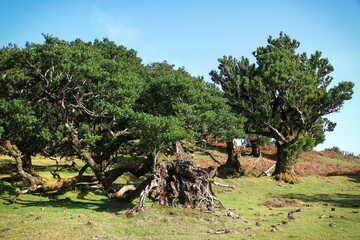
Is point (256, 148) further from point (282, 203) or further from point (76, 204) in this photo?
point (76, 204)

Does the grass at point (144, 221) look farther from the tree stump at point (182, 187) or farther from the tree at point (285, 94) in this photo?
the tree at point (285, 94)

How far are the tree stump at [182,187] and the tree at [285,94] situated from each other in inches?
694

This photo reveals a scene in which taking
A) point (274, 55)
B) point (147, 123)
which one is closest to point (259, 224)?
point (147, 123)

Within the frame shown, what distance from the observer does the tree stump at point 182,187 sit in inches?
567

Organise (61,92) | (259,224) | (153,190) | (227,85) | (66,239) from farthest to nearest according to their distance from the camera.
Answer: (227,85), (61,92), (153,190), (259,224), (66,239)

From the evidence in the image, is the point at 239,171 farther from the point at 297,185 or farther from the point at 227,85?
the point at 227,85

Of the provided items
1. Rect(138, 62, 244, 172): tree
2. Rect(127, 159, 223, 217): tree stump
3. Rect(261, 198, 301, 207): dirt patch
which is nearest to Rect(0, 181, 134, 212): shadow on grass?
Rect(127, 159, 223, 217): tree stump

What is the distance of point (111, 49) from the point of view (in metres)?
26.7

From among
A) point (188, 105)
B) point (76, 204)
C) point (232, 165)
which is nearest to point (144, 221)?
point (76, 204)

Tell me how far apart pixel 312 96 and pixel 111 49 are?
22779 mm

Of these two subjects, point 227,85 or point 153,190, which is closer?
point 153,190

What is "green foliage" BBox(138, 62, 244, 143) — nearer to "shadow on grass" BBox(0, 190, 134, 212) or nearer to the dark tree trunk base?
"shadow on grass" BBox(0, 190, 134, 212)

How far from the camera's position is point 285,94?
98.6 feet

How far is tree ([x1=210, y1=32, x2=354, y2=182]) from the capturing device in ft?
95.7
